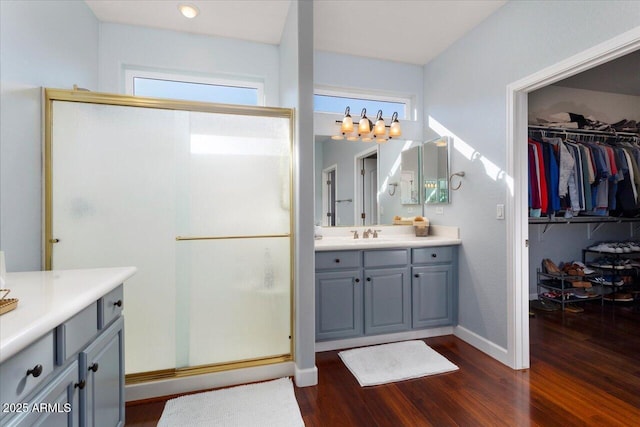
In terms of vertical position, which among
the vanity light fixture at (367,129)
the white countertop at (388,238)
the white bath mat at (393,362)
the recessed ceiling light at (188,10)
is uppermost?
the recessed ceiling light at (188,10)

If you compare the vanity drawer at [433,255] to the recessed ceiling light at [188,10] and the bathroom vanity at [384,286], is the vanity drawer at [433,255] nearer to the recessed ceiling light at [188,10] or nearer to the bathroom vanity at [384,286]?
the bathroom vanity at [384,286]

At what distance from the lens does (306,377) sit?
2.12 meters

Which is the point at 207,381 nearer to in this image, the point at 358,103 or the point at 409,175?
the point at 409,175

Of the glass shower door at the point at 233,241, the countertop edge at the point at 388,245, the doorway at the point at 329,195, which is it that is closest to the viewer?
the glass shower door at the point at 233,241

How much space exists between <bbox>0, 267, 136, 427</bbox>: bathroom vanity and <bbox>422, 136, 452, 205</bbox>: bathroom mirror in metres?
2.72

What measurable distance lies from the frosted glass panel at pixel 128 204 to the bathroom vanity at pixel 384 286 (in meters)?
1.15

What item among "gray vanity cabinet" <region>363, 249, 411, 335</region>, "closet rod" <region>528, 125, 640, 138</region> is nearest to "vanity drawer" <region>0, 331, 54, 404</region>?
"gray vanity cabinet" <region>363, 249, 411, 335</region>

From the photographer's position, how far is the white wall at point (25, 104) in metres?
1.48

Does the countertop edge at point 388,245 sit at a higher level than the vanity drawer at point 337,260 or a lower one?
higher

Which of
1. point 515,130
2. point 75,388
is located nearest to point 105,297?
point 75,388

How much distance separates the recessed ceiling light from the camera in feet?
7.77

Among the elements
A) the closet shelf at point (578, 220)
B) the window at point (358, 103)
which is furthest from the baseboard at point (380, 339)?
the window at point (358, 103)

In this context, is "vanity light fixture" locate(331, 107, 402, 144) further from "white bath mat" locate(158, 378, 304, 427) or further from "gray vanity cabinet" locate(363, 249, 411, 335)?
"white bath mat" locate(158, 378, 304, 427)

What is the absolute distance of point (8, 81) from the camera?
149 cm
